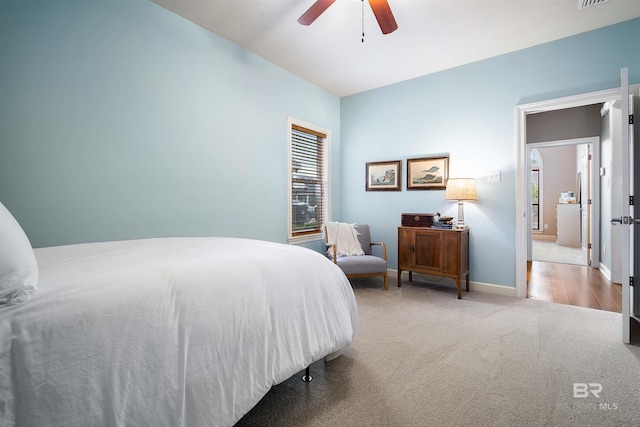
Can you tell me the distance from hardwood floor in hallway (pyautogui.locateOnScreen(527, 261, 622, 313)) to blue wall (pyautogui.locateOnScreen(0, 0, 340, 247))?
11.6 ft

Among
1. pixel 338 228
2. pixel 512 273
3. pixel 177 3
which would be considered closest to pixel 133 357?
pixel 177 3

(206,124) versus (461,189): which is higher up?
(206,124)

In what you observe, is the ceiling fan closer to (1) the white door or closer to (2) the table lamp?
(1) the white door

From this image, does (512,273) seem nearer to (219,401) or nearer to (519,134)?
(519,134)

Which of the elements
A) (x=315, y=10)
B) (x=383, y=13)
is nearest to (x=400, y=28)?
(x=383, y=13)

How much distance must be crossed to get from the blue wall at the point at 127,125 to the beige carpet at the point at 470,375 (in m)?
1.86

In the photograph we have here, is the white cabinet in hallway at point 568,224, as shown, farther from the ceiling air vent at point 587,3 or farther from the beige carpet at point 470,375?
the ceiling air vent at point 587,3

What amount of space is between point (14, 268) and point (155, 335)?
45cm

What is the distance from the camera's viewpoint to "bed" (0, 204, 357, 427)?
845 mm

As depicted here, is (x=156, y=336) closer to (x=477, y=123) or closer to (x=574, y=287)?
(x=477, y=123)

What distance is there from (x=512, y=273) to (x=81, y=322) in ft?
13.3

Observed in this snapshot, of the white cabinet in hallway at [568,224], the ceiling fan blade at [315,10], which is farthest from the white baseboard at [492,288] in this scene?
the white cabinet in hallway at [568,224]

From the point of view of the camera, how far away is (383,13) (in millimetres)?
2209
